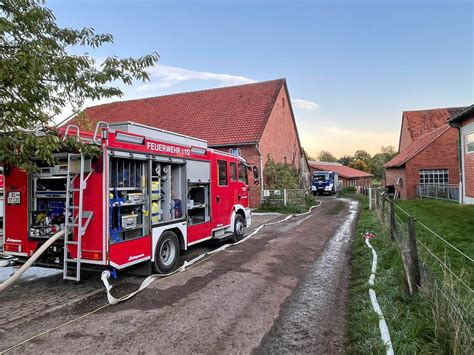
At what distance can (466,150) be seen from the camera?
18.2 meters

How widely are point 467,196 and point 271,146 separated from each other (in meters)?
11.6

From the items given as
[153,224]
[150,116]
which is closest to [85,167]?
[153,224]

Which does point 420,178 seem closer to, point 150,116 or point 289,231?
point 289,231

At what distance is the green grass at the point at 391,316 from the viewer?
3723 mm

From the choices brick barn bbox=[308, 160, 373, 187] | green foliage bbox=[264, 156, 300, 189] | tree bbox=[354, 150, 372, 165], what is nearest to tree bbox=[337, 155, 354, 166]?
tree bbox=[354, 150, 372, 165]

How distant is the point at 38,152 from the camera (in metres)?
4.73

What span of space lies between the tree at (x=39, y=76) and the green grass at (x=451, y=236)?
651 centimetres

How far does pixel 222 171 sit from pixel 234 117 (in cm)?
1487

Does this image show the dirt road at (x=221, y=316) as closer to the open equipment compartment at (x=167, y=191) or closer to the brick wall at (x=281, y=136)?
the open equipment compartment at (x=167, y=191)

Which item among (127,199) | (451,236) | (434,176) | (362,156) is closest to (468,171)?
(451,236)

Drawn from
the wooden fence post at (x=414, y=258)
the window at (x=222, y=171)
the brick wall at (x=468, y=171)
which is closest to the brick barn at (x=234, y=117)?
the window at (x=222, y=171)

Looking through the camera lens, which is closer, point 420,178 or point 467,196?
point 467,196

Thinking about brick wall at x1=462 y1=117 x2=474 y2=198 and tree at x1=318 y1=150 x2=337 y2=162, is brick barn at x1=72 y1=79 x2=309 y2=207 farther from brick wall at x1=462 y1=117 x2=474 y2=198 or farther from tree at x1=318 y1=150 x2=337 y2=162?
tree at x1=318 y1=150 x2=337 y2=162

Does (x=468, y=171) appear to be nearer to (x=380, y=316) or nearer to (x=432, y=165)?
(x=432, y=165)
